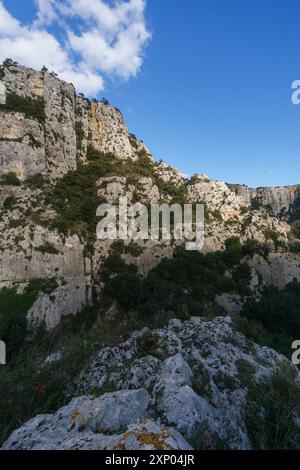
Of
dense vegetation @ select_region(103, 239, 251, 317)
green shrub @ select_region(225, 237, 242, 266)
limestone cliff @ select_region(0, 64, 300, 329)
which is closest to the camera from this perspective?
dense vegetation @ select_region(103, 239, 251, 317)

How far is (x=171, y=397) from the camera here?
19.3ft

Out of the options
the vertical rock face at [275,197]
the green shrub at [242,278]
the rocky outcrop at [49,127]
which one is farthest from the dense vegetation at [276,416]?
the vertical rock face at [275,197]

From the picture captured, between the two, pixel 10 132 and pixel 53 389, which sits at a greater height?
pixel 10 132

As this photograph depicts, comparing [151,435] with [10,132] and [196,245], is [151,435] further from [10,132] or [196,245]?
[10,132]

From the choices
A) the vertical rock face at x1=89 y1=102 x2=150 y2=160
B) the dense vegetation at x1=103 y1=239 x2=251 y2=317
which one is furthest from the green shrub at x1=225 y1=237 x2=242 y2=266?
the vertical rock face at x1=89 y1=102 x2=150 y2=160

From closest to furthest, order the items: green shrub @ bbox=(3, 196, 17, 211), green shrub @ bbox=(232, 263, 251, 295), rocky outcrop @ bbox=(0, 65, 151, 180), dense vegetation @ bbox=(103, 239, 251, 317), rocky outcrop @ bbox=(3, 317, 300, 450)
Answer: rocky outcrop @ bbox=(3, 317, 300, 450)
dense vegetation @ bbox=(103, 239, 251, 317)
green shrub @ bbox=(3, 196, 17, 211)
green shrub @ bbox=(232, 263, 251, 295)
rocky outcrop @ bbox=(0, 65, 151, 180)

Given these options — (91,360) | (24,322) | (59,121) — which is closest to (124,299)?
(24,322)

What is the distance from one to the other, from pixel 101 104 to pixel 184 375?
64639mm

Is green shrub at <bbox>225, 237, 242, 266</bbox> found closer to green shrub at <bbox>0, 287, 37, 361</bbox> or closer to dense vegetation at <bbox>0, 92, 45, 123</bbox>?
green shrub at <bbox>0, 287, 37, 361</bbox>

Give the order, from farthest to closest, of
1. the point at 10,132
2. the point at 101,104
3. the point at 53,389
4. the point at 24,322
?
the point at 101,104 → the point at 10,132 → the point at 24,322 → the point at 53,389

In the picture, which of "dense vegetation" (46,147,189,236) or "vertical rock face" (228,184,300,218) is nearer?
"dense vegetation" (46,147,189,236)

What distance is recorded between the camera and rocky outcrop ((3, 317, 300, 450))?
14.2ft

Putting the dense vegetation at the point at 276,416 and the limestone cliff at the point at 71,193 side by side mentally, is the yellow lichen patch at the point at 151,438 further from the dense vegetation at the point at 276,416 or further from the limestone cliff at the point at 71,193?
the limestone cliff at the point at 71,193

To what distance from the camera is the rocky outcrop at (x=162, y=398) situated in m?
4.32
